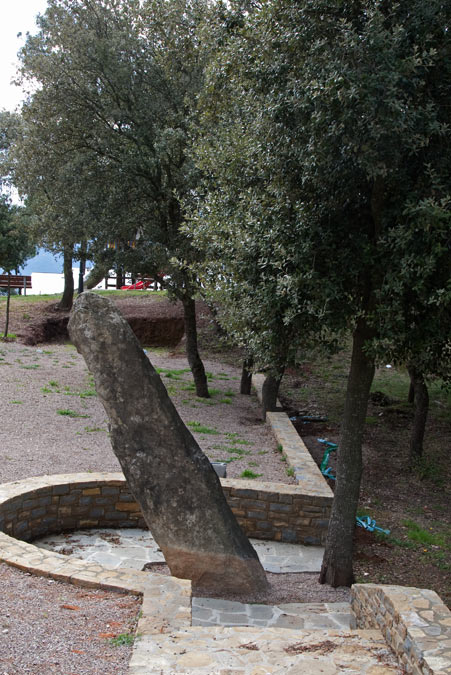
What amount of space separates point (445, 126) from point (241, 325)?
3.62 meters

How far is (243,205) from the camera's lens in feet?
25.5

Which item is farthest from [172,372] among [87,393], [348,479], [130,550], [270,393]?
[348,479]

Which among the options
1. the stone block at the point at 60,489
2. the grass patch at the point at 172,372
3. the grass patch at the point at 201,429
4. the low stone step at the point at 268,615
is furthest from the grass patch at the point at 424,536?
the grass patch at the point at 172,372

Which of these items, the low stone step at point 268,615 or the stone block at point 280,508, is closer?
the low stone step at point 268,615

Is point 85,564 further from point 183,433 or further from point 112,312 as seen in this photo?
point 112,312

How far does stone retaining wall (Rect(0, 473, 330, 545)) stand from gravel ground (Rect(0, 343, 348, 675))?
100 centimetres

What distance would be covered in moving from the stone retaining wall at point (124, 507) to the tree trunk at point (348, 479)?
967mm

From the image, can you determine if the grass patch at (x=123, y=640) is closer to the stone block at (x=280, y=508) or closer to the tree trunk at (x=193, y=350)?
the stone block at (x=280, y=508)

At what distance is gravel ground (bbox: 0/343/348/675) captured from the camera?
426cm

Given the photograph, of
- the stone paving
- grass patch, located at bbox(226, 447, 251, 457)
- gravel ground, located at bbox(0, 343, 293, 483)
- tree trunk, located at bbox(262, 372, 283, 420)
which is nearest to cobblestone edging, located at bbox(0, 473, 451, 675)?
the stone paving

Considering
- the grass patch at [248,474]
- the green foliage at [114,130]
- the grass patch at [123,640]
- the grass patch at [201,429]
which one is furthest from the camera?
the green foliage at [114,130]

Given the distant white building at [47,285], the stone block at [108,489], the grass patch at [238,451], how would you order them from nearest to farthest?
the stone block at [108,489], the grass patch at [238,451], the distant white building at [47,285]

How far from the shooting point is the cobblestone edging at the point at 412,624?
4.14 meters

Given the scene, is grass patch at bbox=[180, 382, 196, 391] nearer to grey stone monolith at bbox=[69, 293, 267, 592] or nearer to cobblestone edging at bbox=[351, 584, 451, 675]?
grey stone monolith at bbox=[69, 293, 267, 592]
